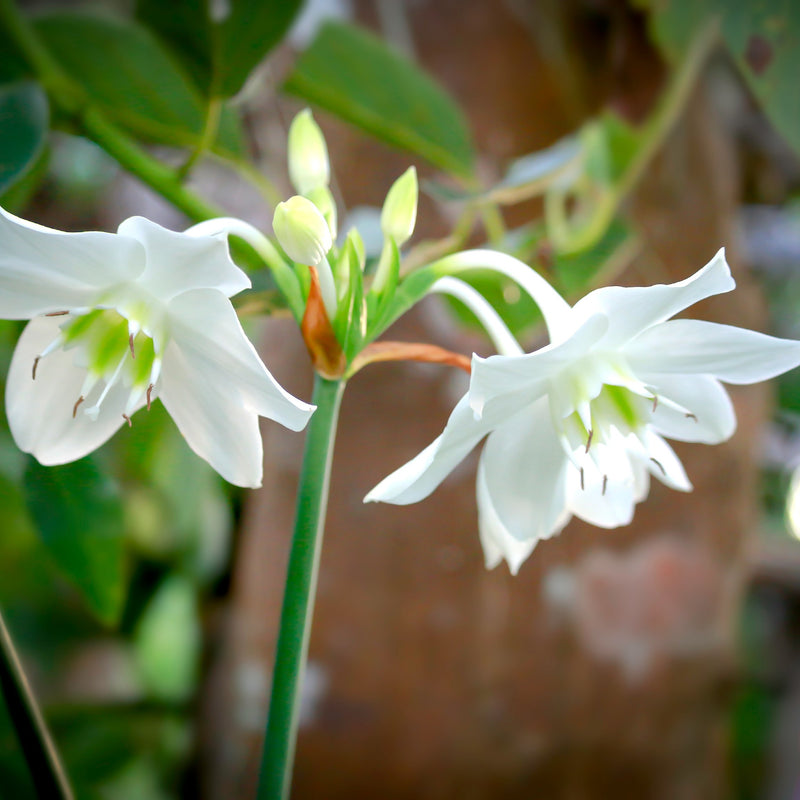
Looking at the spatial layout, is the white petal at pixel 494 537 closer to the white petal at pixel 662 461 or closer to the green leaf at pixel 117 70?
the white petal at pixel 662 461

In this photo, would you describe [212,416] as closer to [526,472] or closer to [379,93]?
[526,472]

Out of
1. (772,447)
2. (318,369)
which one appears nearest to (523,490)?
(318,369)

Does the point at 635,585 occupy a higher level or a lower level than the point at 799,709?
higher

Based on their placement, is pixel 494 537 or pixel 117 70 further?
pixel 117 70

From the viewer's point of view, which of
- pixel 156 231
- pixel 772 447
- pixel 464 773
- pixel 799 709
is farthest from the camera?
pixel 799 709

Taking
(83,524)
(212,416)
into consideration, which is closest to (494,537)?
(212,416)

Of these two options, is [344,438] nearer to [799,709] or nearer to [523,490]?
[523,490]
